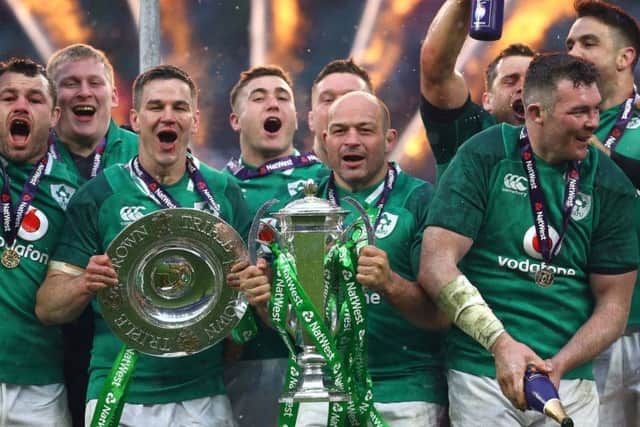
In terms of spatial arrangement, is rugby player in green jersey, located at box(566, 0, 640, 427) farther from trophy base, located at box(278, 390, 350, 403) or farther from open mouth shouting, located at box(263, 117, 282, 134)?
trophy base, located at box(278, 390, 350, 403)

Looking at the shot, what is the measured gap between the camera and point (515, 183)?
542 centimetres

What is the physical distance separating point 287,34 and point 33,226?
Answer: 6.11m

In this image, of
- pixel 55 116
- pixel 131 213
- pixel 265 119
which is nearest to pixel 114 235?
pixel 131 213

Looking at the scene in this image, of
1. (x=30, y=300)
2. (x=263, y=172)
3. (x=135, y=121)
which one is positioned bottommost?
(x=30, y=300)

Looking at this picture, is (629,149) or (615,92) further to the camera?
(615,92)

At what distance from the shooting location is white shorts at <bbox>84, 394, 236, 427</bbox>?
18.7 feet

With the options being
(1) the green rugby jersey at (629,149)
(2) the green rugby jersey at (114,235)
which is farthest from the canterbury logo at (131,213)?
(1) the green rugby jersey at (629,149)

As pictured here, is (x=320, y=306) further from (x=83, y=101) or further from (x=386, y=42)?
(x=386, y=42)

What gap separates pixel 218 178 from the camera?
598cm

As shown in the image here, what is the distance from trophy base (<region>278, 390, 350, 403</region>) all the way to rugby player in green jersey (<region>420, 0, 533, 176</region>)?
4.77ft

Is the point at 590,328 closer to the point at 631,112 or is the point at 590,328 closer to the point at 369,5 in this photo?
the point at 631,112

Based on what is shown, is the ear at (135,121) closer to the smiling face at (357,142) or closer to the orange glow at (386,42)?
the smiling face at (357,142)

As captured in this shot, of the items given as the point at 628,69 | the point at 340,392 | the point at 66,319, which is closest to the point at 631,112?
the point at 628,69

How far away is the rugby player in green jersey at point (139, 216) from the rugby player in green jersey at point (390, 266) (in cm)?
44
